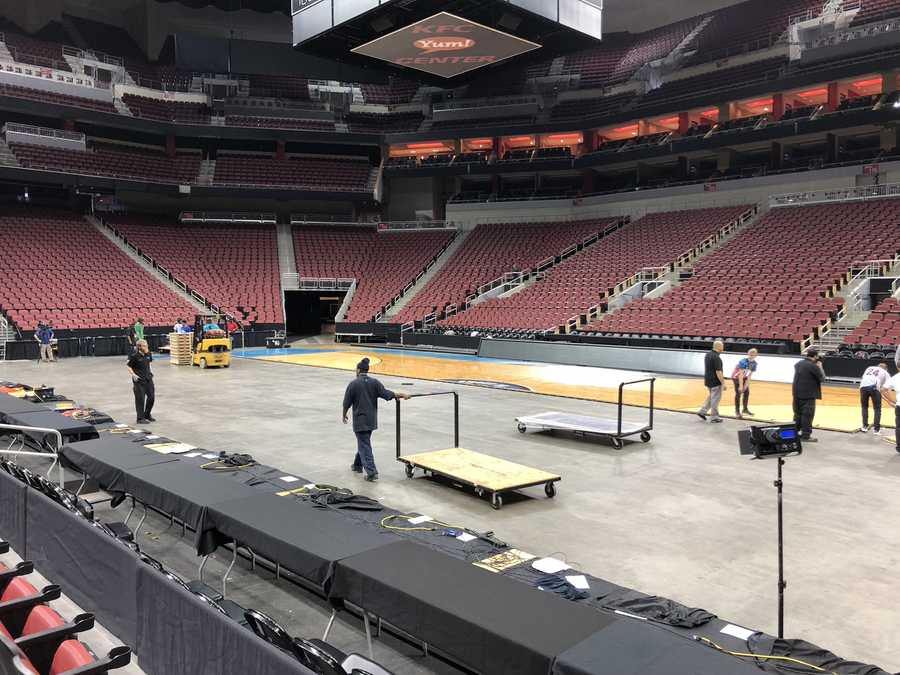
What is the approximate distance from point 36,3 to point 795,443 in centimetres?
5140

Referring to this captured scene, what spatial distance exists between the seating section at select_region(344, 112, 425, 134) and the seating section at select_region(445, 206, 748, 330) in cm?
1679

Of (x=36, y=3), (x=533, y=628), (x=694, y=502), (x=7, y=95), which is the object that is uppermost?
(x=36, y=3)

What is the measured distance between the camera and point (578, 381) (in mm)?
19938

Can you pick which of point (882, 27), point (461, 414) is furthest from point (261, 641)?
point (882, 27)

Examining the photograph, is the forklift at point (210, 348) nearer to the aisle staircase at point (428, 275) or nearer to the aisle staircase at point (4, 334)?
the aisle staircase at point (4, 334)

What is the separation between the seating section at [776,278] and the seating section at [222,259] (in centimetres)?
1966

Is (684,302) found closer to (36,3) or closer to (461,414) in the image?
(461,414)

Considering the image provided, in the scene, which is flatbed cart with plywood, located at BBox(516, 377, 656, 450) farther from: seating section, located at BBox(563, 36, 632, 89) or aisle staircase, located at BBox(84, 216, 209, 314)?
seating section, located at BBox(563, 36, 632, 89)

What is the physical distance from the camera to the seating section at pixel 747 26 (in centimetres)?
3616

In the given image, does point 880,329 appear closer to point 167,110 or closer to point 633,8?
point 633,8

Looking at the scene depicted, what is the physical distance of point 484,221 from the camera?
43.7 m

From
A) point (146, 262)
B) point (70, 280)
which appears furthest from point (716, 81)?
point (70, 280)

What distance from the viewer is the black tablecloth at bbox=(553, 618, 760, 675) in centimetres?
305

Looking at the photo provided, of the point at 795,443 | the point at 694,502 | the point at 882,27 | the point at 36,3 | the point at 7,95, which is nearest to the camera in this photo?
the point at 795,443
